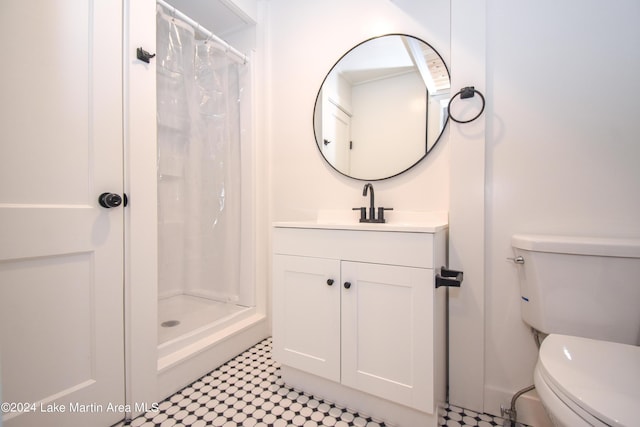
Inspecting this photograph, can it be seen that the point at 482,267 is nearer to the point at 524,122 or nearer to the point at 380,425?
the point at 524,122

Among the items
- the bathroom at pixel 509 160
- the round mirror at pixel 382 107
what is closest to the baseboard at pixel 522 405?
the bathroom at pixel 509 160

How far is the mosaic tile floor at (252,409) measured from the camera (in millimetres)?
1066

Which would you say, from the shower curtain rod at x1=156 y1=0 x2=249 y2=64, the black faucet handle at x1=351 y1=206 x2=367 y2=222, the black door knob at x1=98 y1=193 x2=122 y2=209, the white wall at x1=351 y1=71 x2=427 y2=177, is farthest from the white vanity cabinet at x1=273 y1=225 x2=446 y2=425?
the shower curtain rod at x1=156 y1=0 x2=249 y2=64

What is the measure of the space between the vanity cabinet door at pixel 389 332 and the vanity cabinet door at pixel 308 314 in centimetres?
5

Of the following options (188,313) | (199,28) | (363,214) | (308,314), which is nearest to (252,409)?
(308,314)

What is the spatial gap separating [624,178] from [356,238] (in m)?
0.97

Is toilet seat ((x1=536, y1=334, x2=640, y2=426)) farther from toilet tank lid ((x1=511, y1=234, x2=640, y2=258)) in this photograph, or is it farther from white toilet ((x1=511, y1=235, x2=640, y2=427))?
toilet tank lid ((x1=511, y1=234, x2=640, y2=258))

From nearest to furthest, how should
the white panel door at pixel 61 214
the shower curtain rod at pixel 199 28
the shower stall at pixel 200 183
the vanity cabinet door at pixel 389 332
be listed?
1. the white panel door at pixel 61 214
2. the vanity cabinet door at pixel 389 332
3. the shower curtain rod at pixel 199 28
4. the shower stall at pixel 200 183

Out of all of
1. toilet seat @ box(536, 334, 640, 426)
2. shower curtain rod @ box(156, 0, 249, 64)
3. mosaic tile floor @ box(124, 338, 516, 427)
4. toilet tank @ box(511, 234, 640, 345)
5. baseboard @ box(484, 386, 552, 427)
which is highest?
shower curtain rod @ box(156, 0, 249, 64)

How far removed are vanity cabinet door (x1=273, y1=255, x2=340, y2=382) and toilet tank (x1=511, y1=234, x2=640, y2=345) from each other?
0.72m

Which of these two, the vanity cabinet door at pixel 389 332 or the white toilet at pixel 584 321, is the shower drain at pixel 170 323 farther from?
the white toilet at pixel 584 321

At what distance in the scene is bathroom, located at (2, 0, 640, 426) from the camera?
0.99m

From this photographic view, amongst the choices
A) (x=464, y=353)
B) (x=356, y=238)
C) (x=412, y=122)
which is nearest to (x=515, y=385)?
(x=464, y=353)

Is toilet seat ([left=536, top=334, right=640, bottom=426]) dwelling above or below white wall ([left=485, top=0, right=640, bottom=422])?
below
